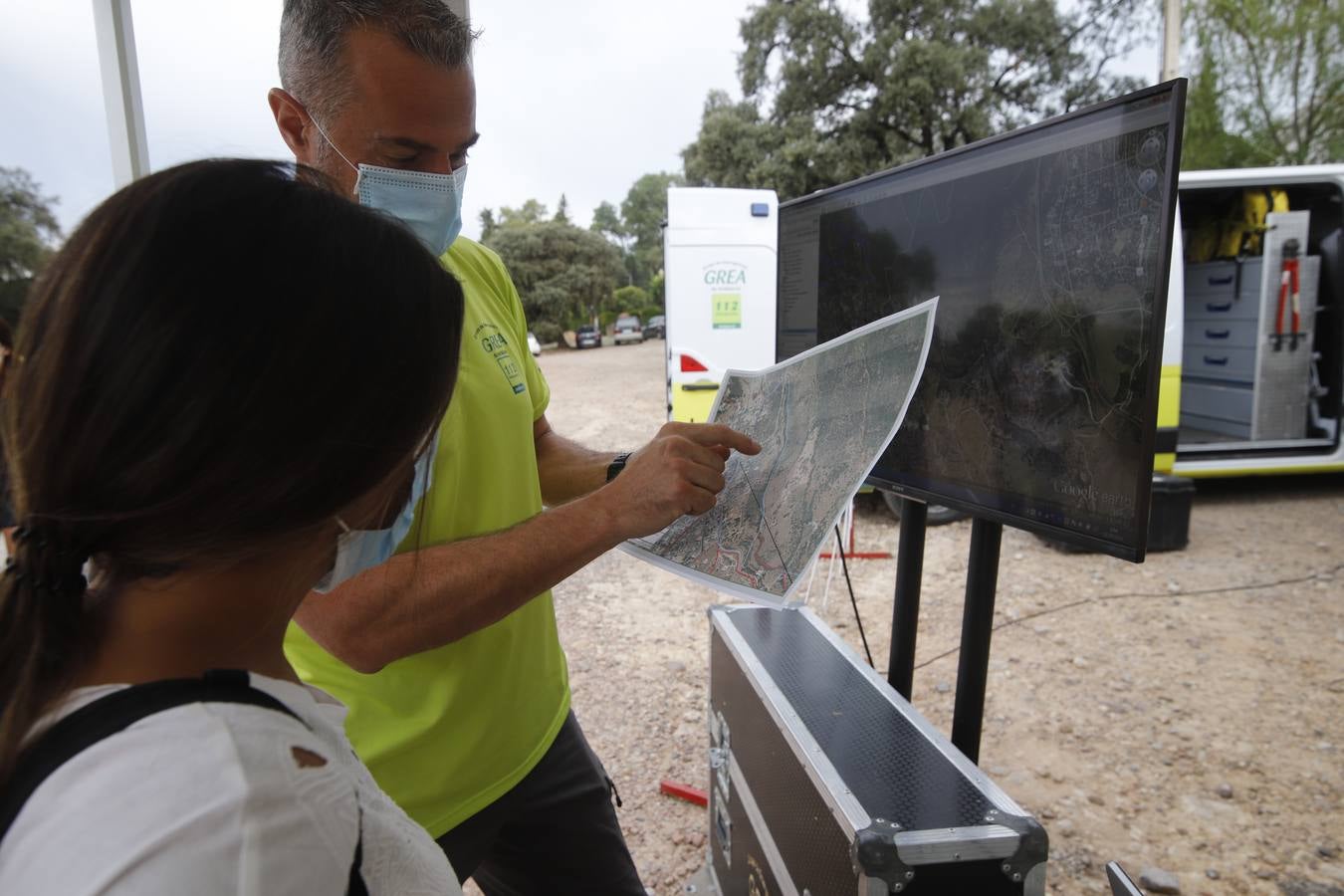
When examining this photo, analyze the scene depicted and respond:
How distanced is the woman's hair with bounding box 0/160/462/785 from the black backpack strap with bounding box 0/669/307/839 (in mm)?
27

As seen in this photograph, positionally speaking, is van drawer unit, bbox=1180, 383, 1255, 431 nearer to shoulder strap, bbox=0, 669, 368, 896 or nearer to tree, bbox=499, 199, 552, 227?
shoulder strap, bbox=0, 669, 368, 896

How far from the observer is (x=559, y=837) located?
4.89 feet

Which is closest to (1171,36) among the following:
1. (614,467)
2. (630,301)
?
(614,467)

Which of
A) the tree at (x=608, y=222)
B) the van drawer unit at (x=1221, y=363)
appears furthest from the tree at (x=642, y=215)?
the van drawer unit at (x=1221, y=363)

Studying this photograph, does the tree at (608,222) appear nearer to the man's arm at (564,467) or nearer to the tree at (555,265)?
the tree at (555,265)

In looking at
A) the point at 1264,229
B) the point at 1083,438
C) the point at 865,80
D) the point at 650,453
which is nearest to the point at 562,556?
Result: the point at 650,453

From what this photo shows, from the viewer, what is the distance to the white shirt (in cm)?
48

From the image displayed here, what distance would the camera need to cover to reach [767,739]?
1.68 metres

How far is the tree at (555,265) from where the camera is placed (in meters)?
30.2

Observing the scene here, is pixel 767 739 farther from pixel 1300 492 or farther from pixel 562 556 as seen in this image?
pixel 1300 492

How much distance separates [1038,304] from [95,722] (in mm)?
1249

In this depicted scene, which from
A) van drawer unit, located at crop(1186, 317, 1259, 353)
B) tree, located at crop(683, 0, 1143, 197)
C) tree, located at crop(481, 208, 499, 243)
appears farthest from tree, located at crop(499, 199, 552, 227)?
van drawer unit, located at crop(1186, 317, 1259, 353)

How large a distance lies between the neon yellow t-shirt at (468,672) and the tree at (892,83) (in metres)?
15.6

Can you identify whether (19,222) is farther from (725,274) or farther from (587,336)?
(587,336)
